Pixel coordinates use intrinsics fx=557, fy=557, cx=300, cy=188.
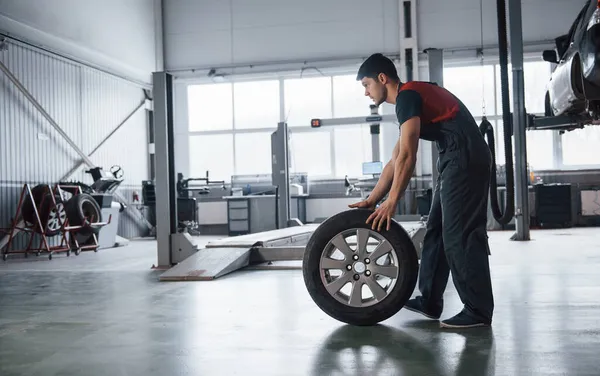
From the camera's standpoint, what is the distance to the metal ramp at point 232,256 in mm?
4805

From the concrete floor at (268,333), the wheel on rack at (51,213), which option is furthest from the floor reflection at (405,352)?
the wheel on rack at (51,213)

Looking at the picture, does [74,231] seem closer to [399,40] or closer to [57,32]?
[57,32]

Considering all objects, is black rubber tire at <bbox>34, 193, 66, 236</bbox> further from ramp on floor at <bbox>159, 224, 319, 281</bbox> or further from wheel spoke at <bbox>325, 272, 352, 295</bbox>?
wheel spoke at <bbox>325, 272, 352, 295</bbox>

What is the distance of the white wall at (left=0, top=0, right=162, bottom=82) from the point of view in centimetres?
933

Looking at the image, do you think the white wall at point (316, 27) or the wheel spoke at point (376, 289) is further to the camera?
the white wall at point (316, 27)

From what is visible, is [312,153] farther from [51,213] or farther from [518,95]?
[51,213]

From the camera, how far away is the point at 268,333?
8.84ft

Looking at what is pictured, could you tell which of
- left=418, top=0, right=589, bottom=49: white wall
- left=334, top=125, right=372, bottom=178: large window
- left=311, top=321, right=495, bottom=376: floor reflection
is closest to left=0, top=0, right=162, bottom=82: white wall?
left=334, top=125, right=372, bottom=178: large window

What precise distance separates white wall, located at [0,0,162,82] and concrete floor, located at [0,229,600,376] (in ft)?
20.4

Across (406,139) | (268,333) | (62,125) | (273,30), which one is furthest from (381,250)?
(273,30)

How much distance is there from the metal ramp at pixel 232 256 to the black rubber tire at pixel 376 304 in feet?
7.01

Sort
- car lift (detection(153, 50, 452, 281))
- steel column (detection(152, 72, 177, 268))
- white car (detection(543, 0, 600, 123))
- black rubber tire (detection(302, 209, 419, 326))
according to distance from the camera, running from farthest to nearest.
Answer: steel column (detection(152, 72, 177, 268)), car lift (detection(153, 50, 452, 281)), white car (detection(543, 0, 600, 123)), black rubber tire (detection(302, 209, 419, 326))

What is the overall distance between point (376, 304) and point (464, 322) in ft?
1.37

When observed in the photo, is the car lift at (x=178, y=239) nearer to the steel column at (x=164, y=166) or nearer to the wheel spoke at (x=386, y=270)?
the steel column at (x=164, y=166)
